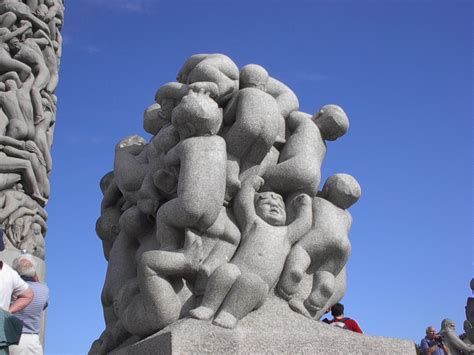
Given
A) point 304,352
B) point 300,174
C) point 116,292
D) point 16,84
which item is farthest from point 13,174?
point 304,352

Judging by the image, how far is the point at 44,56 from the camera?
10414mm

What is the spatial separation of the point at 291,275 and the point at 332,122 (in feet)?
4.36

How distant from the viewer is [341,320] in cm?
525

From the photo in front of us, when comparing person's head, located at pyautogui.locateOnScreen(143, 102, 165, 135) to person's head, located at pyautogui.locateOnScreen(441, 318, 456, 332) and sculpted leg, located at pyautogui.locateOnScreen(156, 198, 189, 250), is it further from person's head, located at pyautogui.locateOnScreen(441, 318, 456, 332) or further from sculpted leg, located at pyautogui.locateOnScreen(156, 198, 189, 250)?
person's head, located at pyautogui.locateOnScreen(441, 318, 456, 332)

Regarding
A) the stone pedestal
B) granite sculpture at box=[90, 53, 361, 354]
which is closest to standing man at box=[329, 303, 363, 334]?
granite sculpture at box=[90, 53, 361, 354]

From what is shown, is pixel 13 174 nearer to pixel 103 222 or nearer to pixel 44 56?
pixel 44 56

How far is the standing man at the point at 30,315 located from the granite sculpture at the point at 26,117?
4690 mm

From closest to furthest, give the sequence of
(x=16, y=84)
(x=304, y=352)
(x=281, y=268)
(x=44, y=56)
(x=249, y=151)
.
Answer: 1. (x=304, y=352)
2. (x=281, y=268)
3. (x=249, y=151)
4. (x=16, y=84)
5. (x=44, y=56)

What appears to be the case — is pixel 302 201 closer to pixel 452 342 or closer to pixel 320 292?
pixel 320 292

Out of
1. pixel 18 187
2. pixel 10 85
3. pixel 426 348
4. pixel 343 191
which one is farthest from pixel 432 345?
pixel 10 85

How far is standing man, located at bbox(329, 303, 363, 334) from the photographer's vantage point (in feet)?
17.0

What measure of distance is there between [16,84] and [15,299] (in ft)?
21.5

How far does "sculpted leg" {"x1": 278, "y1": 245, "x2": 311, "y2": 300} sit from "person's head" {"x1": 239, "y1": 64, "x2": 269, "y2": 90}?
4.51 feet

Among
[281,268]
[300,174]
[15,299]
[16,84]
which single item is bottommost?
[15,299]
